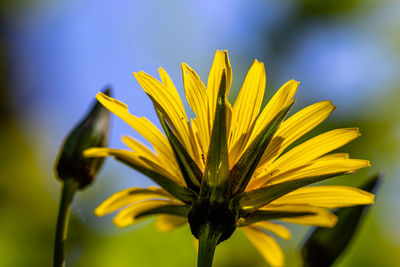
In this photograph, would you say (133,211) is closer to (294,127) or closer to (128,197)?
(128,197)

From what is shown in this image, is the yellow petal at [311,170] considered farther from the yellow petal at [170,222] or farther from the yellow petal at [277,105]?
the yellow petal at [170,222]

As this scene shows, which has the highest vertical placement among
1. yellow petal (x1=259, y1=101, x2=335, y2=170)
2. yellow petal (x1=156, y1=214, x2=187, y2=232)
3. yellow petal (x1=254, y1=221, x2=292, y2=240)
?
yellow petal (x1=259, y1=101, x2=335, y2=170)

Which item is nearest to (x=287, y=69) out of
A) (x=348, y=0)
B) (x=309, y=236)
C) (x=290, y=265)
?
(x=348, y=0)

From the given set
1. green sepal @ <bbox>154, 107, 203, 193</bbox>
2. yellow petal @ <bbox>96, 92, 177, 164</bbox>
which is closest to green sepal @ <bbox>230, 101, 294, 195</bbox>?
green sepal @ <bbox>154, 107, 203, 193</bbox>

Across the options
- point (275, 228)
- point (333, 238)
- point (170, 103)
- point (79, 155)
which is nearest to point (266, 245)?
point (275, 228)

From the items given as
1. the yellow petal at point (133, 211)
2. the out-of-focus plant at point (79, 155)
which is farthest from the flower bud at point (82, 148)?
the yellow petal at point (133, 211)

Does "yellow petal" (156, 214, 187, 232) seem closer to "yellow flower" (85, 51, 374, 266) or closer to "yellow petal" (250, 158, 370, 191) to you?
"yellow flower" (85, 51, 374, 266)

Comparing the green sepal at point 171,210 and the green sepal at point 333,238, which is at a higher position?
the green sepal at point 171,210
